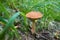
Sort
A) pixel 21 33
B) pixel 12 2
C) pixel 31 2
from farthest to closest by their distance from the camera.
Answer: pixel 31 2 → pixel 12 2 → pixel 21 33

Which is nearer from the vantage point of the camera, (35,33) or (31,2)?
(35,33)

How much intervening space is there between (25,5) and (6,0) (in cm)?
27

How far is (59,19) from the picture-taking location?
91.5 inches

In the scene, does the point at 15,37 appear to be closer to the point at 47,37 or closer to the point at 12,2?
the point at 47,37

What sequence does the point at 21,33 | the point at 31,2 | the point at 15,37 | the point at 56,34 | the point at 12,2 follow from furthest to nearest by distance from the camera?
the point at 31,2, the point at 12,2, the point at 56,34, the point at 21,33, the point at 15,37

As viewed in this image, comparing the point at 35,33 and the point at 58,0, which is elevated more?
the point at 58,0

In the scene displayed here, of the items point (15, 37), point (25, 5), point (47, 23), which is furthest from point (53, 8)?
point (15, 37)

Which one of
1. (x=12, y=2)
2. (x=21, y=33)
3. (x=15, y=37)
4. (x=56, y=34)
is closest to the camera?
(x=15, y=37)

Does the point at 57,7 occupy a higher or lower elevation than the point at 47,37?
higher

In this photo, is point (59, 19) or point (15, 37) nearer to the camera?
point (15, 37)

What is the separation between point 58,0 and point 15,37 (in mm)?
1042

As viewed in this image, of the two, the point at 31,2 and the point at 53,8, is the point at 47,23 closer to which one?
the point at 53,8

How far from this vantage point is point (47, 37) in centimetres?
198

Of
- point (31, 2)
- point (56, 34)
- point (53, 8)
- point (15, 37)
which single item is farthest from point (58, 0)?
point (15, 37)
